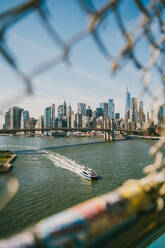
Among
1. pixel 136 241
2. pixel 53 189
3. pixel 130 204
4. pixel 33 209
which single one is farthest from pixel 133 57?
pixel 53 189

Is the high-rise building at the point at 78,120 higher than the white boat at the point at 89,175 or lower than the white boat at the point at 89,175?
higher

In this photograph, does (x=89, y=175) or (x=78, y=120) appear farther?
(x=78, y=120)

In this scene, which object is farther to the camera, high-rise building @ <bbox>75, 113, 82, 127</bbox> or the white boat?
high-rise building @ <bbox>75, 113, 82, 127</bbox>

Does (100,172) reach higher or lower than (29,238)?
lower

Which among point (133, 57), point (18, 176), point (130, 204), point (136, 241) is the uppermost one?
point (133, 57)

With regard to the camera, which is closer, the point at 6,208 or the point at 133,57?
the point at 133,57

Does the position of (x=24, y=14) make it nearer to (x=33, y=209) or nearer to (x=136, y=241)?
(x=136, y=241)

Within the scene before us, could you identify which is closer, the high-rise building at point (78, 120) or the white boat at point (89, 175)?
the white boat at point (89, 175)

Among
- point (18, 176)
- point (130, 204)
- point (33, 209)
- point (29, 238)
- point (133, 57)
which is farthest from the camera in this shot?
point (18, 176)

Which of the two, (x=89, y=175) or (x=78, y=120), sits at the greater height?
(x=78, y=120)

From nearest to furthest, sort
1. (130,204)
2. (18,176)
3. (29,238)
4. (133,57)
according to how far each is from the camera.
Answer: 1. (29,238)
2. (130,204)
3. (133,57)
4. (18,176)

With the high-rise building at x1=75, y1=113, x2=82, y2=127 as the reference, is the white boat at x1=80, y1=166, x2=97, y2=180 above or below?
below
